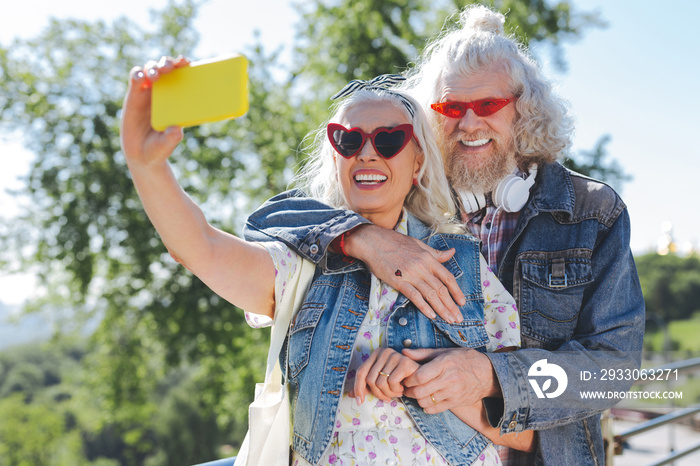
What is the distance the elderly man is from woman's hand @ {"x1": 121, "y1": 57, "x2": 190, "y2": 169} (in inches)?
25.7

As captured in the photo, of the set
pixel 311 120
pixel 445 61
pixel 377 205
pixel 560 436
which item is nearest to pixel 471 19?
pixel 445 61

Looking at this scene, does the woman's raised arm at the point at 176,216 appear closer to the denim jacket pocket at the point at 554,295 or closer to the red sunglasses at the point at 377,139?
the red sunglasses at the point at 377,139

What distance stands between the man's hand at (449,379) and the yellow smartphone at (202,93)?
1.00 m

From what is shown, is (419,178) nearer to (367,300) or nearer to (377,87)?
(377,87)

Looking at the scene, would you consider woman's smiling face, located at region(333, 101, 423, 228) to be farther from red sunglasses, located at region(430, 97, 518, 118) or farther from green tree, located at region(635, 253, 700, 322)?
green tree, located at region(635, 253, 700, 322)

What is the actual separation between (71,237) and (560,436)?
1097 centimetres

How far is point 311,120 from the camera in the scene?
11.9 metres

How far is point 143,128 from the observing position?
1294mm

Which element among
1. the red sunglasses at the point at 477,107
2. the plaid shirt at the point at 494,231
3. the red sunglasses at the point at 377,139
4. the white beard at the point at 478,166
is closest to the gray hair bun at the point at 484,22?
the red sunglasses at the point at 477,107

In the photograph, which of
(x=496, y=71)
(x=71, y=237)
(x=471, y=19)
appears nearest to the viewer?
(x=496, y=71)

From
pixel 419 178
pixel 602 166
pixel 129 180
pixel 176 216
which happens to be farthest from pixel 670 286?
pixel 176 216

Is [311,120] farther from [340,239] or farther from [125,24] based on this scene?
[340,239]

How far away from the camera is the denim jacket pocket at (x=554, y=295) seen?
217 cm

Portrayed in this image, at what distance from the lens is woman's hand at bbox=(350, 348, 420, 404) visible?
1.68 meters
